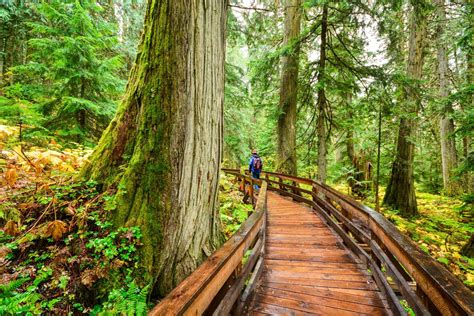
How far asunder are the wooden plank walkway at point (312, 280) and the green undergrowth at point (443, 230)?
3.15 meters

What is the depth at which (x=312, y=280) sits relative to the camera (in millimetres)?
3221

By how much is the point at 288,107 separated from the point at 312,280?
7856mm

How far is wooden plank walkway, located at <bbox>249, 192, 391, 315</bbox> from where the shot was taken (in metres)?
2.63

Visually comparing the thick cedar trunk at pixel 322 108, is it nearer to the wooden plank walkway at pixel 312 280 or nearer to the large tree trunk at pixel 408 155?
the large tree trunk at pixel 408 155

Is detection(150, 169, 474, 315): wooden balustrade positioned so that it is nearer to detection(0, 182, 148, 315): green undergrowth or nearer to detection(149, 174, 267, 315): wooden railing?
detection(149, 174, 267, 315): wooden railing

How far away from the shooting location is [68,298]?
7.20 feet

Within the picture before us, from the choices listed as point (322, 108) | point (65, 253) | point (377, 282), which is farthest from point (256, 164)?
point (65, 253)

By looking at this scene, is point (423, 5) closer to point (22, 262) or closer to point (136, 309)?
point (136, 309)

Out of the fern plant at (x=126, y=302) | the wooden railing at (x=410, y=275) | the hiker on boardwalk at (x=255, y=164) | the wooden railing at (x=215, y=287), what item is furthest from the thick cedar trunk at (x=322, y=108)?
the fern plant at (x=126, y=302)

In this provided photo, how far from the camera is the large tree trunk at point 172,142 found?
2.66 meters

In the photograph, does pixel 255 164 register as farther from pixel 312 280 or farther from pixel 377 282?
pixel 377 282

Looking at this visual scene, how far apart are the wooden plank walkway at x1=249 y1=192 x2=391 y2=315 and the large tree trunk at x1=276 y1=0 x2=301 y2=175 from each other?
5029 millimetres

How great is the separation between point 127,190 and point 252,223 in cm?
171

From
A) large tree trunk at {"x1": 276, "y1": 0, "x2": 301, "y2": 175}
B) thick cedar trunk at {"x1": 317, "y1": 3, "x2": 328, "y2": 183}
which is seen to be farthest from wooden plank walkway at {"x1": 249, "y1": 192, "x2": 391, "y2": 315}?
large tree trunk at {"x1": 276, "y1": 0, "x2": 301, "y2": 175}
